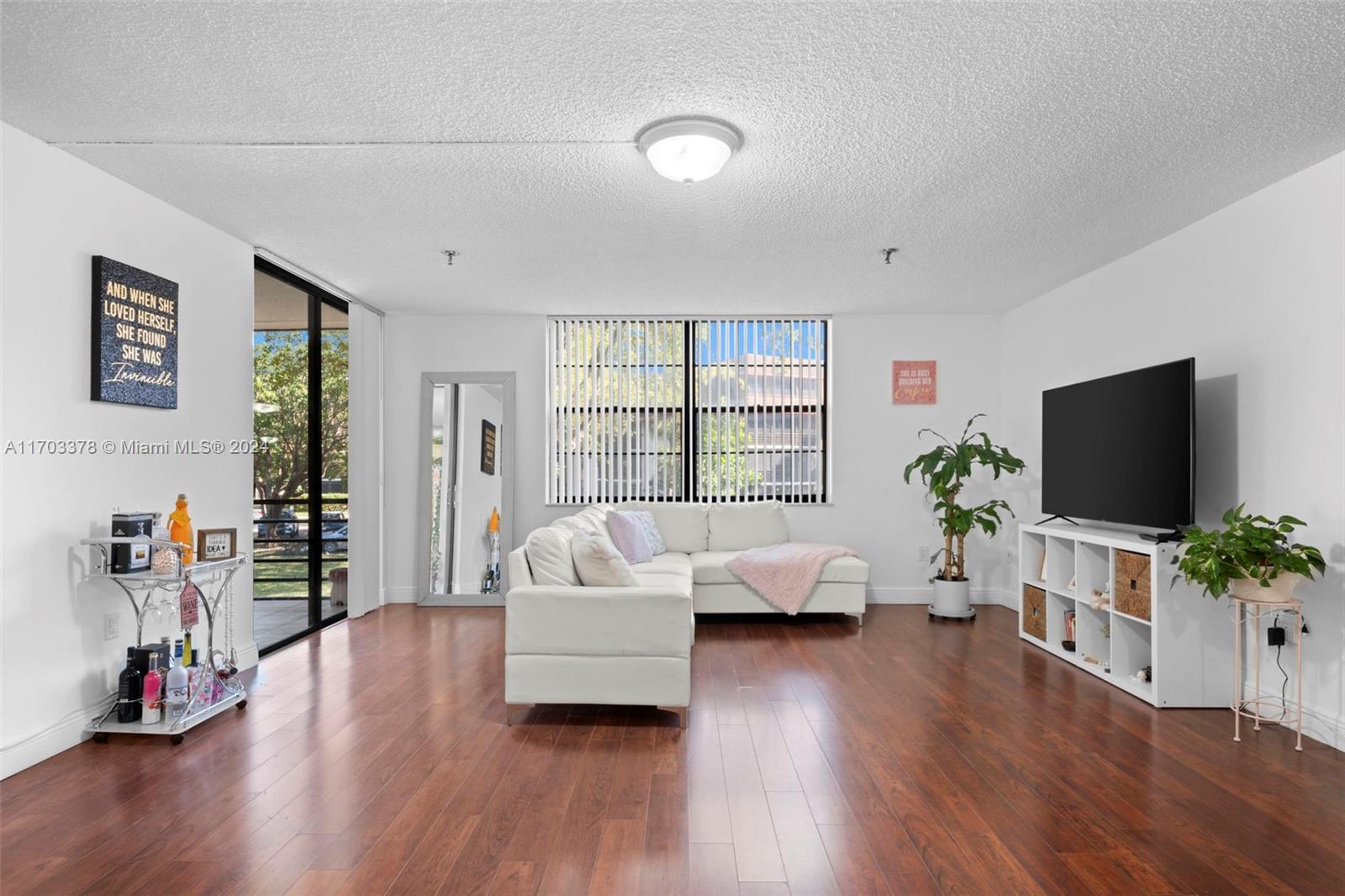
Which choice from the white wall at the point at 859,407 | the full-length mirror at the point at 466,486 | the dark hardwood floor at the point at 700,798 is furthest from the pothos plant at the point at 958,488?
the full-length mirror at the point at 466,486

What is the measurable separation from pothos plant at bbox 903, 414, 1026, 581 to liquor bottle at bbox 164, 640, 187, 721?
5.03m

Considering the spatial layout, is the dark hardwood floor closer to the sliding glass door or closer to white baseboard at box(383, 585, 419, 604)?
the sliding glass door

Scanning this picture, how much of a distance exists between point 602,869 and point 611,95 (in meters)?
2.48

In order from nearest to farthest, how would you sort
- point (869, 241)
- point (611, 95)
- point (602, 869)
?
point (602, 869), point (611, 95), point (869, 241)

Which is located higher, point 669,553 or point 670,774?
point 669,553

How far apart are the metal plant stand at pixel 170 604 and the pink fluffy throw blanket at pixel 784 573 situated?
11.0 ft

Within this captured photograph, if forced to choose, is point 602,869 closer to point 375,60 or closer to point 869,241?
point 375,60

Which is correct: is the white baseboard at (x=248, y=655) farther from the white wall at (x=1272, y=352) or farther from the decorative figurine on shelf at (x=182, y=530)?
the white wall at (x=1272, y=352)

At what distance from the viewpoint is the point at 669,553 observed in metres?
6.28

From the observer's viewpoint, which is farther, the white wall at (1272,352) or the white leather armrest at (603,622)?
the white leather armrest at (603,622)

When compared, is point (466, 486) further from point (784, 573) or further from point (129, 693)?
point (129, 693)

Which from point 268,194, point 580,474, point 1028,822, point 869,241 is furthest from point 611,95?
point 580,474

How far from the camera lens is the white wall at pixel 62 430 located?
9.77 ft

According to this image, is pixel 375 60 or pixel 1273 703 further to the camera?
pixel 1273 703
